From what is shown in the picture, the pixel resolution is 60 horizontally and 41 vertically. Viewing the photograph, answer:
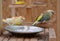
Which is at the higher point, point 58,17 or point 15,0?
point 15,0

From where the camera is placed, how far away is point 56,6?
Result: 10.2 ft

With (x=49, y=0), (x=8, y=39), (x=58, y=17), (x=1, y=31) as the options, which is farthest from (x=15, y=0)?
(x=8, y=39)

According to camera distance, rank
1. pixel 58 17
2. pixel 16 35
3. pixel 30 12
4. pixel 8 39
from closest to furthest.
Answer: pixel 8 39
pixel 16 35
pixel 58 17
pixel 30 12

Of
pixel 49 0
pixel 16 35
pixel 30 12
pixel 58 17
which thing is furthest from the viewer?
pixel 30 12

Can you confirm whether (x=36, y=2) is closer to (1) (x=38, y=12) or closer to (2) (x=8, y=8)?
(1) (x=38, y=12)

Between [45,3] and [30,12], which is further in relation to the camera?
[30,12]

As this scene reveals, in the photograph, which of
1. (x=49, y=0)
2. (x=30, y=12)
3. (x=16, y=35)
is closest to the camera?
(x=16, y=35)

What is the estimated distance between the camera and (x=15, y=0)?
11.6 feet

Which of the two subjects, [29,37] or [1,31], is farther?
[1,31]

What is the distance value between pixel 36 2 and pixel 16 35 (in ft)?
6.73

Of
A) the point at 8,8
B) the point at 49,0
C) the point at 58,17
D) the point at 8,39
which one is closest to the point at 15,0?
the point at 8,8

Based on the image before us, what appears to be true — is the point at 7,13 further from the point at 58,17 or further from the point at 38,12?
the point at 58,17

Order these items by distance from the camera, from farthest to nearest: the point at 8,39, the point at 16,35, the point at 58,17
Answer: the point at 58,17 → the point at 16,35 → the point at 8,39

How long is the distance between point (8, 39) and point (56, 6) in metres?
2.01
